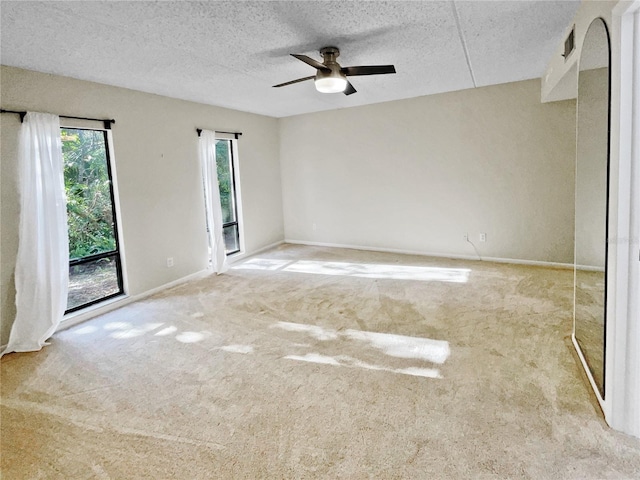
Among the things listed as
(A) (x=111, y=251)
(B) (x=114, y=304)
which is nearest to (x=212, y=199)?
(A) (x=111, y=251)

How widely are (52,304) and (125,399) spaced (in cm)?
164

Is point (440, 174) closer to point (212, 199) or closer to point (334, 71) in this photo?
point (334, 71)

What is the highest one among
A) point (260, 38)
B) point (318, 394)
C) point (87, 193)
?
point (260, 38)

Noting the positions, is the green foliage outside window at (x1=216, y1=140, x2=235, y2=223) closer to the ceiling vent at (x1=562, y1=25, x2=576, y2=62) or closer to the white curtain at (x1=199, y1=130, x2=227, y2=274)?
the white curtain at (x1=199, y1=130, x2=227, y2=274)

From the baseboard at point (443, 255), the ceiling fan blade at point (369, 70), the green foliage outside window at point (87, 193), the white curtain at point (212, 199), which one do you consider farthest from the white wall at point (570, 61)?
the green foliage outside window at point (87, 193)

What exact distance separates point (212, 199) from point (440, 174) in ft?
11.2

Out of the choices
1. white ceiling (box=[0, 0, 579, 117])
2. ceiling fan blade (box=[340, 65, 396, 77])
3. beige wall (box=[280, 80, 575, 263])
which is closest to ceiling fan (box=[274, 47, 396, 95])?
ceiling fan blade (box=[340, 65, 396, 77])

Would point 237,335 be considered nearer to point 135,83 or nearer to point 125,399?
point 125,399

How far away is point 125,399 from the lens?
2383 millimetres

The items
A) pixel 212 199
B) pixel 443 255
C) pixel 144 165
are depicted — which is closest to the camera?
pixel 144 165

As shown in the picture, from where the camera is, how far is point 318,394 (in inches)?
92.5

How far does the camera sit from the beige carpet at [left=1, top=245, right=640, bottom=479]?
1795 millimetres

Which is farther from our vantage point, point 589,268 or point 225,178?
point 225,178

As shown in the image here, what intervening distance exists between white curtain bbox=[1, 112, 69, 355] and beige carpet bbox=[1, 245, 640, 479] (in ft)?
0.87
